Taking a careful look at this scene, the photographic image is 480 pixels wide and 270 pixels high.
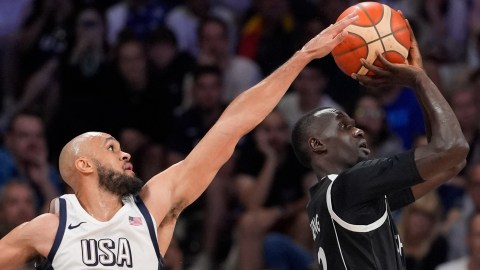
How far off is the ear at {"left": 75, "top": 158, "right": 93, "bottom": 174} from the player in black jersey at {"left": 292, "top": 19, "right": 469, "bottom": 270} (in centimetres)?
120

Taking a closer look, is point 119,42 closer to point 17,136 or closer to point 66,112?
point 66,112

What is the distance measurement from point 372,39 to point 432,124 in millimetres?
750

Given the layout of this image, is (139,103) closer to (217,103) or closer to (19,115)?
(217,103)

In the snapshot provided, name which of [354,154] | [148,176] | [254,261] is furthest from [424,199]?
[354,154]

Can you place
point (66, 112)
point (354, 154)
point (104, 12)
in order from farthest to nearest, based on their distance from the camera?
1. point (104, 12)
2. point (66, 112)
3. point (354, 154)

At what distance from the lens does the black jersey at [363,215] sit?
5.88 m

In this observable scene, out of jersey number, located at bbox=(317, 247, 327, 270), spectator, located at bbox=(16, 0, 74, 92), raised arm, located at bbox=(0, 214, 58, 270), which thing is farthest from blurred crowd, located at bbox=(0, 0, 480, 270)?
raised arm, located at bbox=(0, 214, 58, 270)

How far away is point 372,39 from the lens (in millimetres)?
6426

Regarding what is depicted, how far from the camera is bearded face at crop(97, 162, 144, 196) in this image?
6375 mm

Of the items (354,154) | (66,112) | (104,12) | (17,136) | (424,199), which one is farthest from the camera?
(104,12)

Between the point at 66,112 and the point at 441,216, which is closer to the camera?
the point at 441,216

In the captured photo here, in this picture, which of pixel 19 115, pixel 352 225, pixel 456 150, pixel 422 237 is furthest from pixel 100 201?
pixel 19 115

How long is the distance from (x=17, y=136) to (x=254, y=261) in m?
2.56

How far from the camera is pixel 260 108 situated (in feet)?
21.5
